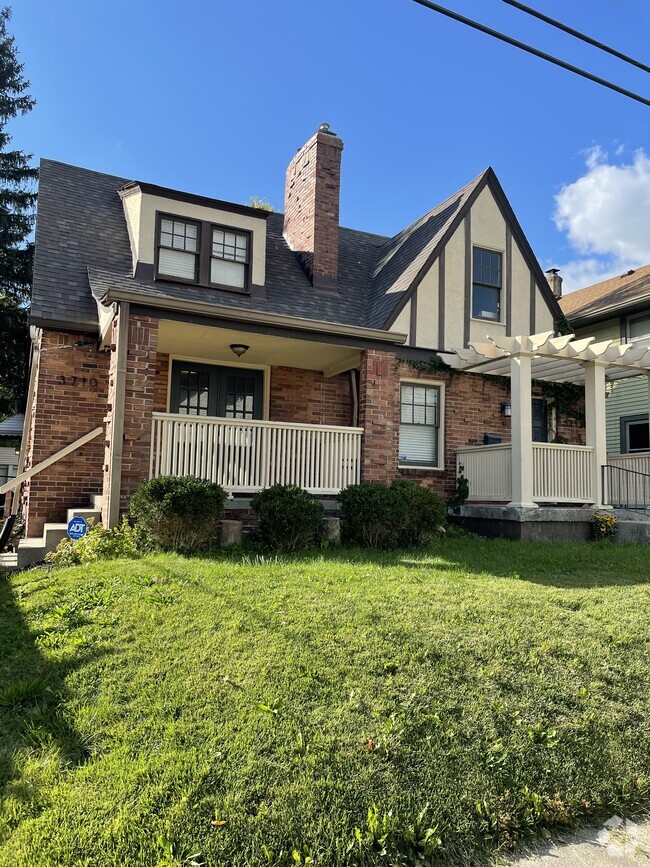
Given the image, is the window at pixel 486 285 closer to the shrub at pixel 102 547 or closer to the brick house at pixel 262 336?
the brick house at pixel 262 336

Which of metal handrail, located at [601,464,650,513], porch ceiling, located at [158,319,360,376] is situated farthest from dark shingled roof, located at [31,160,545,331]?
metal handrail, located at [601,464,650,513]

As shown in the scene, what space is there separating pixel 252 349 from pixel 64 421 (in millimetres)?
3316

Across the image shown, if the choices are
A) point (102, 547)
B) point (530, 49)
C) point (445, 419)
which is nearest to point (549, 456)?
point (445, 419)

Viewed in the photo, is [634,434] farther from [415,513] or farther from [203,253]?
[203,253]

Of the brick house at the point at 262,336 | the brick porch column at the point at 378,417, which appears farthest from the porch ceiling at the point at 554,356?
the brick porch column at the point at 378,417

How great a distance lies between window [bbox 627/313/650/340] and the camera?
15.3 m

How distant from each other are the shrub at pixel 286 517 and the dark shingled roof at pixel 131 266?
3.78 metres

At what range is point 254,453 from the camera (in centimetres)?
916

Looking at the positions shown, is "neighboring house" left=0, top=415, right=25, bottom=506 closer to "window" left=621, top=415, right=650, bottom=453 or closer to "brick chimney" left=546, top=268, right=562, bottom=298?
"window" left=621, top=415, right=650, bottom=453

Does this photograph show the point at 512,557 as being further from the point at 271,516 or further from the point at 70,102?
the point at 70,102

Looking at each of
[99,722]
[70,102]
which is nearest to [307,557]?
[99,722]

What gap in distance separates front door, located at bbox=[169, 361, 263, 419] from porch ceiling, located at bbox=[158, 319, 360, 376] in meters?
0.23

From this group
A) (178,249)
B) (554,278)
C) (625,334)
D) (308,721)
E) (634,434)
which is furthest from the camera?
(554,278)

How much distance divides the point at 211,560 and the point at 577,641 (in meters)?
4.03
